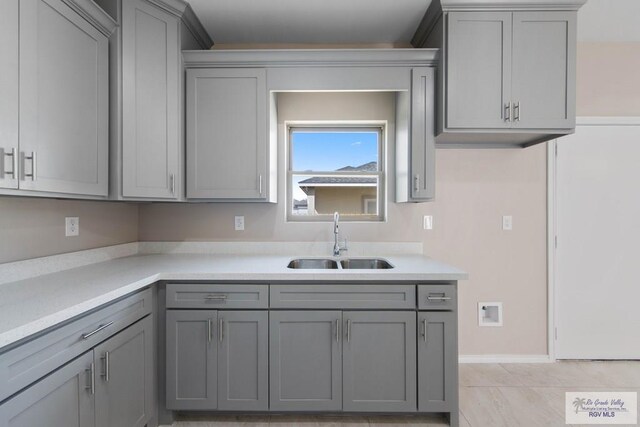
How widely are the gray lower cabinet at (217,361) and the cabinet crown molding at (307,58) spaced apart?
5.24 feet

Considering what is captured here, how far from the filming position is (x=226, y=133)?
7.45 ft

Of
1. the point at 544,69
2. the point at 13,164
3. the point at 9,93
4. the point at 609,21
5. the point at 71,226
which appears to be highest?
the point at 609,21

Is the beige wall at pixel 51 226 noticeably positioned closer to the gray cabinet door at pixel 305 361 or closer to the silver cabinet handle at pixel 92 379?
the silver cabinet handle at pixel 92 379

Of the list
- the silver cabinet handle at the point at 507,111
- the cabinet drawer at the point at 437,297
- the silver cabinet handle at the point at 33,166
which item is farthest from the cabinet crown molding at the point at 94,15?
the silver cabinet handle at the point at 507,111

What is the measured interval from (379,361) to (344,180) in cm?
142

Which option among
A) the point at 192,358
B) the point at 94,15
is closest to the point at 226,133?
the point at 94,15

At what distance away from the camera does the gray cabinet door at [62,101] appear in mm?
1353

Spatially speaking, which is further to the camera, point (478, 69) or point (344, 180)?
point (344, 180)

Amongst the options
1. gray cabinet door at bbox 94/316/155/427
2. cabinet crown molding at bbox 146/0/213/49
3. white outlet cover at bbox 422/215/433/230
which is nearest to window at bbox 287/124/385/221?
white outlet cover at bbox 422/215/433/230

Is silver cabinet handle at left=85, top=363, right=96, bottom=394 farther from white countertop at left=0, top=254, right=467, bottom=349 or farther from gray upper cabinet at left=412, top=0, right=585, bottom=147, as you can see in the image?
gray upper cabinet at left=412, top=0, right=585, bottom=147

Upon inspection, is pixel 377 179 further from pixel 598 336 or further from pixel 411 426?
pixel 598 336

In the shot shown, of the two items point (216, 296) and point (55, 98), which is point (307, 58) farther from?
point (216, 296)

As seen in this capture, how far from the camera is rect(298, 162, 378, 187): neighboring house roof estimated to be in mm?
2771

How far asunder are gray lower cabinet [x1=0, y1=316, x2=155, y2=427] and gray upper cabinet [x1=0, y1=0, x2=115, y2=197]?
728mm
